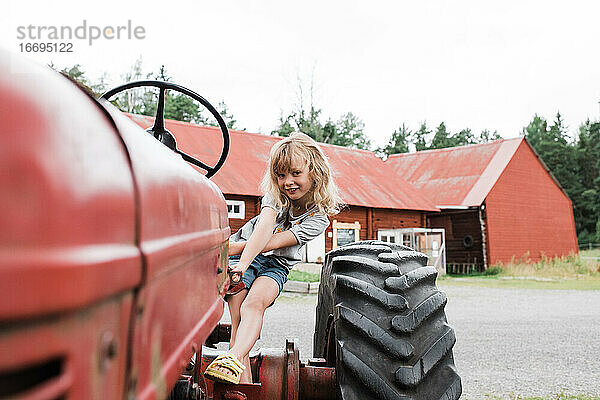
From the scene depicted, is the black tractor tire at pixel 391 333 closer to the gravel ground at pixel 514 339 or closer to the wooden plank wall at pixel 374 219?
the gravel ground at pixel 514 339

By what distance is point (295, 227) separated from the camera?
2.44m

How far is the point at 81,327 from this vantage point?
504mm

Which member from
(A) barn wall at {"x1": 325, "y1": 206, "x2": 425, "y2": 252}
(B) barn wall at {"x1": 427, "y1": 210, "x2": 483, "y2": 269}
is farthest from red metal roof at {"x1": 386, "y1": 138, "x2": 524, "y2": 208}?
(A) barn wall at {"x1": 325, "y1": 206, "x2": 425, "y2": 252}

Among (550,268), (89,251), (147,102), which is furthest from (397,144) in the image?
(89,251)

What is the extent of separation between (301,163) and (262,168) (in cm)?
1512

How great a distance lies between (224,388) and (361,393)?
1.38 feet

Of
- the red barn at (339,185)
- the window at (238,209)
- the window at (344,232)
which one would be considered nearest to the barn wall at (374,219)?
the red barn at (339,185)

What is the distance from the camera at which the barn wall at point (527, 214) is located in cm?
2006

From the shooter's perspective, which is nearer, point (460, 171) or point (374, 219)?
point (374, 219)

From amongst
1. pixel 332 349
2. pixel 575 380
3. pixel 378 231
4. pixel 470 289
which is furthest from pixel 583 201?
pixel 332 349

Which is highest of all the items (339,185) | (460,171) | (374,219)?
(460,171)

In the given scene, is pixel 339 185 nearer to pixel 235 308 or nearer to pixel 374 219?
pixel 374 219

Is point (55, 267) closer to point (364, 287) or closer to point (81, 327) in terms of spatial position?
point (81, 327)

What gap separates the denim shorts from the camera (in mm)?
2318
